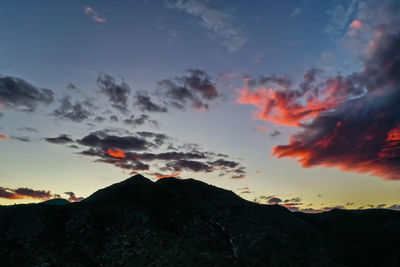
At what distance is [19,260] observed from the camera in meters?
48.7

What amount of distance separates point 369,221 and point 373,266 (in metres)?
36.9

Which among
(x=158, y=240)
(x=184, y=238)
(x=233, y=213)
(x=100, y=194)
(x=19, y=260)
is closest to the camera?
(x=19, y=260)

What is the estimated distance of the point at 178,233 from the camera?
2899 inches

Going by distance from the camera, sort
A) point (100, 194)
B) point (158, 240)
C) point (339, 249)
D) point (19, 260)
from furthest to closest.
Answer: point (100, 194) < point (339, 249) < point (158, 240) < point (19, 260)

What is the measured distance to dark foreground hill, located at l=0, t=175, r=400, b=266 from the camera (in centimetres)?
5681

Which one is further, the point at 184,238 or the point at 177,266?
the point at 184,238

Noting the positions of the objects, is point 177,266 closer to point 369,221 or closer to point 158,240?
point 158,240

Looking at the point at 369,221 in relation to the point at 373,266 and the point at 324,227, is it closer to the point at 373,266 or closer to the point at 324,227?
the point at 324,227

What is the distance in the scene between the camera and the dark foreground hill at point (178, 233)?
5681cm

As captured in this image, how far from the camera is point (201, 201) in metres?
99.4

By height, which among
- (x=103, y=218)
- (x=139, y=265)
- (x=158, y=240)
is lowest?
(x=139, y=265)

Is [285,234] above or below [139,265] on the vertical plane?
above

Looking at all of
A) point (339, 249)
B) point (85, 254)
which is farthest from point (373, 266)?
point (85, 254)

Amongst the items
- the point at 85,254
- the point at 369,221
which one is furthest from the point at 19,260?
the point at 369,221
